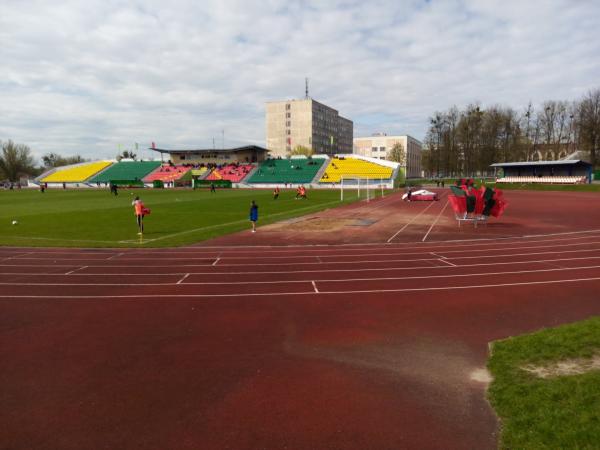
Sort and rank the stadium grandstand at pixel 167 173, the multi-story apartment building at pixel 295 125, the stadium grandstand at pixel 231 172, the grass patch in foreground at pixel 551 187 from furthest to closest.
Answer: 1. the multi-story apartment building at pixel 295 125
2. the stadium grandstand at pixel 167 173
3. the stadium grandstand at pixel 231 172
4. the grass patch in foreground at pixel 551 187

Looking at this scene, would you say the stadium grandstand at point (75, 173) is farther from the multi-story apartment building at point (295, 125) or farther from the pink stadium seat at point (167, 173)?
the multi-story apartment building at point (295, 125)

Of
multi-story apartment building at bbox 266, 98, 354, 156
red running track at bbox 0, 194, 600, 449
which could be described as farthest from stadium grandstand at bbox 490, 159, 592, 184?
multi-story apartment building at bbox 266, 98, 354, 156

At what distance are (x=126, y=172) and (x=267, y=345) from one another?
3757 inches

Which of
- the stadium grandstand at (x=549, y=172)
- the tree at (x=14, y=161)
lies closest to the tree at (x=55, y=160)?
the tree at (x=14, y=161)

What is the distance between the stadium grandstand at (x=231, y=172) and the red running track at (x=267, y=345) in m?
71.2

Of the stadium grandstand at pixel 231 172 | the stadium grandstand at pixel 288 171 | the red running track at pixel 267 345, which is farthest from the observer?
the stadium grandstand at pixel 231 172

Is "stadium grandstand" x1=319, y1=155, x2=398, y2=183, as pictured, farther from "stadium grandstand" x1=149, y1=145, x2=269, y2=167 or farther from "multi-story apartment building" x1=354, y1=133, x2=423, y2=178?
"multi-story apartment building" x1=354, y1=133, x2=423, y2=178

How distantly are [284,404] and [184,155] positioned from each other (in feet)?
326

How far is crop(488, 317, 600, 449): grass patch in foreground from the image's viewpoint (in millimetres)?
→ 4082

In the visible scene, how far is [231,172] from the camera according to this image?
86500 millimetres

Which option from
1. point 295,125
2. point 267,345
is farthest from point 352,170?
point 267,345

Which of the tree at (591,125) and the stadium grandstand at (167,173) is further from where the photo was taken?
the stadium grandstand at (167,173)

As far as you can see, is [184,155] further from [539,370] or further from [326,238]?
[539,370]

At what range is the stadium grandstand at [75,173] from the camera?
90725mm
